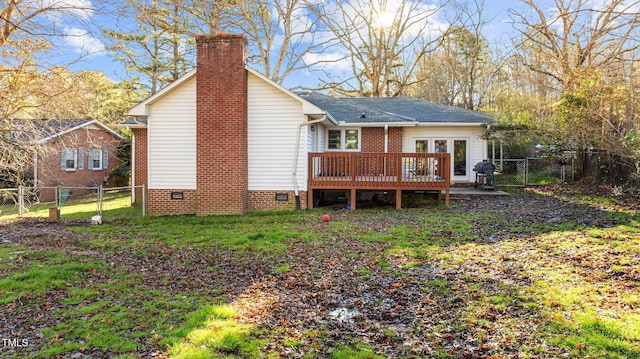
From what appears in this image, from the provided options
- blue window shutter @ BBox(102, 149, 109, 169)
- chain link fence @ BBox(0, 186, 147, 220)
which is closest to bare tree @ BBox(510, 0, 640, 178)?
chain link fence @ BBox(0, 186, 147, 220)

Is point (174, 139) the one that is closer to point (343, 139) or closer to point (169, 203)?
point (169, 203)

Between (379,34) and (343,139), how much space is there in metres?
14.7

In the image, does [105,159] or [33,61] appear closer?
[33,61]

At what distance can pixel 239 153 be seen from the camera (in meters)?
11.9

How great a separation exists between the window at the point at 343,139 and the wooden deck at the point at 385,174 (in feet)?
12.6

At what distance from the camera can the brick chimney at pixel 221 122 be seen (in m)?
11.9

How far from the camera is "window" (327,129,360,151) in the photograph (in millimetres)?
16516

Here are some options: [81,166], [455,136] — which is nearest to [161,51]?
[81,166]

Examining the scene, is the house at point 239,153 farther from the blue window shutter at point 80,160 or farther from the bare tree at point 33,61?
the blue window shutter at point 80,160

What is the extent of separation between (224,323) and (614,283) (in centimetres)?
460

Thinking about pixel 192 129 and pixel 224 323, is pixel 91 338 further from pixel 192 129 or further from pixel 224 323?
pixel 192 129

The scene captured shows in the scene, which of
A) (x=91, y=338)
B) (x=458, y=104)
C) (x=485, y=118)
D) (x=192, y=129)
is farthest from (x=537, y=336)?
(x=458, y=104)

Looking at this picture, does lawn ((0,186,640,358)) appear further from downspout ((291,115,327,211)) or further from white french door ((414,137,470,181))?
white french door ((414,137,470,181))

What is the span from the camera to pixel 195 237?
8875 mm
